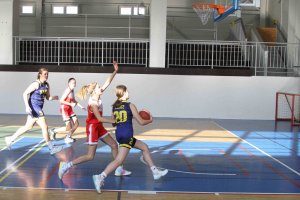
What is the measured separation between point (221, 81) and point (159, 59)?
2.82 meters

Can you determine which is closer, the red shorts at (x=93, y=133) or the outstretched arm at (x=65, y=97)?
the red shorts at (x=93, y=133)

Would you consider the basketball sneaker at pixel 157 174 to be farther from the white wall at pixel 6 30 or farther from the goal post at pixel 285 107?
the white wall at pixel 6 30

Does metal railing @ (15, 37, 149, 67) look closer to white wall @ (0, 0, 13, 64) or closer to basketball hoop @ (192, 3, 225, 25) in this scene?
white wall @ (0, 0, 13, 64)

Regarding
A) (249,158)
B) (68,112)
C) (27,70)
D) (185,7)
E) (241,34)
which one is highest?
(185,7)

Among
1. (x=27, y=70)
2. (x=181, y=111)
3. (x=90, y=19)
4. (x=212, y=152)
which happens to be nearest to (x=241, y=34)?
(x=181, y=111)

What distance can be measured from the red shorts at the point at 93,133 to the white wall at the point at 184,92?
12103 millimetres

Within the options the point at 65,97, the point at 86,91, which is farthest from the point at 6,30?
the point at 86,91

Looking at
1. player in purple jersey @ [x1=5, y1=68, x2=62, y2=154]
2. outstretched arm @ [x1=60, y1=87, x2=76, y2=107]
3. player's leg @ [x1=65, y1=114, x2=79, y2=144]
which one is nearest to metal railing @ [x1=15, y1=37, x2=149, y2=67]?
player's leg @ [x1=65, y1=114, x2=79, y2=144]

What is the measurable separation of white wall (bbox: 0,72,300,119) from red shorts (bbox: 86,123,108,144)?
12.1 meters

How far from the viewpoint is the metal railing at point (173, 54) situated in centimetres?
2073

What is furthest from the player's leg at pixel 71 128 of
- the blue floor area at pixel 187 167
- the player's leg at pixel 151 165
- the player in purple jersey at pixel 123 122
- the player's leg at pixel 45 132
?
the player in purple jersey at pixel 123 122

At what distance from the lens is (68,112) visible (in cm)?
1183

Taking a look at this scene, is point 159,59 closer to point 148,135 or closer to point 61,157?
point 148,135

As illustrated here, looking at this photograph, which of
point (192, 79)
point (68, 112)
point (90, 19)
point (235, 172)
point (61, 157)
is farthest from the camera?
point (90, 19)
